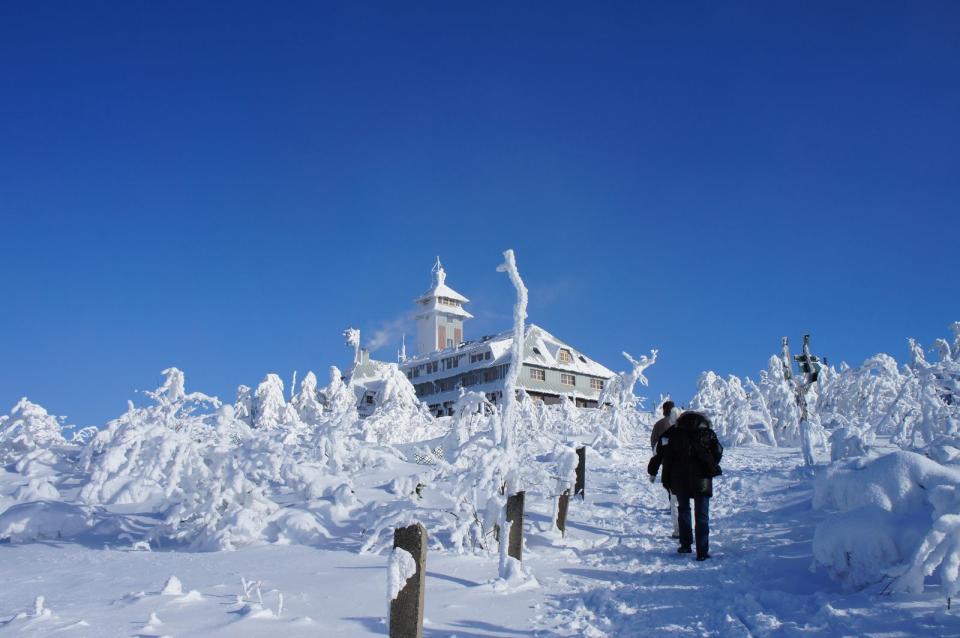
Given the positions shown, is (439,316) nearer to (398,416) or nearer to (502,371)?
(502,371)

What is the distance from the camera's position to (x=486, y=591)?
18.3 ft

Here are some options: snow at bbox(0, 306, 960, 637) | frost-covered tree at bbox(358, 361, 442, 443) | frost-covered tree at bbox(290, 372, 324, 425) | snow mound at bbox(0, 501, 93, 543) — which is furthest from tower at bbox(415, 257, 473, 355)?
snow mound at bbox(0, 501, 93, 543)

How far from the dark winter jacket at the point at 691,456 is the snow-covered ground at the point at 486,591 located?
75cm

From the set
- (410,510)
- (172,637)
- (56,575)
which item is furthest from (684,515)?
(56,575)

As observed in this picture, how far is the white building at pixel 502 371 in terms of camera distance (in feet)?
163

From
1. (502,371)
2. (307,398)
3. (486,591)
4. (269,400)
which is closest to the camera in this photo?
(486,591)

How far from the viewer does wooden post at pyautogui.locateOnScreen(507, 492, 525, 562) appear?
6.54 metres

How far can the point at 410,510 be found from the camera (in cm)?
719

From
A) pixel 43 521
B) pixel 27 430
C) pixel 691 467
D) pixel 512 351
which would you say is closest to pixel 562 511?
pixel 691 467

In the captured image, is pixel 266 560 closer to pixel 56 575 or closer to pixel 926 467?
pixel 56 575

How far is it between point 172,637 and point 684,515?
17.2ft

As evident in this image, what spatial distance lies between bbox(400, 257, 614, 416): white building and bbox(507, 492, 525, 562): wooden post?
39616 mm

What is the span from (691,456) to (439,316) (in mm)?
54881

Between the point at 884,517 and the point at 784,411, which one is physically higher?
the point at 784,411
